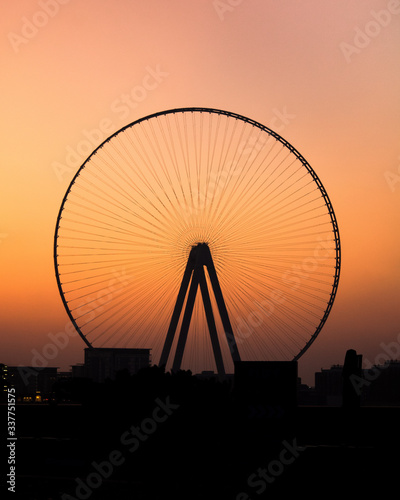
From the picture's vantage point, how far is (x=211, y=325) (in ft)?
111

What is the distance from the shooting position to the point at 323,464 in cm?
2762

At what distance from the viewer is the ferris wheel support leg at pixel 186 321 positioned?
33.6 m

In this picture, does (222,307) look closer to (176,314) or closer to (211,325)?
(211,325)

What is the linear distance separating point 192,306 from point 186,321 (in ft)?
2.26

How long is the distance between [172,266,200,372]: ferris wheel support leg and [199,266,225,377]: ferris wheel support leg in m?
0.28

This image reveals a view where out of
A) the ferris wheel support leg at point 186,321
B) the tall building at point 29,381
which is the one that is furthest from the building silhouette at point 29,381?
the ferris wheel support leg at point 186,321

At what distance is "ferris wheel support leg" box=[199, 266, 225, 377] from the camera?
33375 millimetres

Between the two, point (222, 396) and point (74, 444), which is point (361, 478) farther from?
point (74, 444)

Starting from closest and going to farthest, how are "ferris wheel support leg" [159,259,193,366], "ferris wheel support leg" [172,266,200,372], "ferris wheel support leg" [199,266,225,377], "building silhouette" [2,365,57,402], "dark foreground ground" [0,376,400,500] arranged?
1. "dark foreground ground" [0,376,400,500]
2. "ferris wheel support leg" [159,259,193,366]
3. "ferris wheel support leg" [199,266,225,377]
4. "ferris wheel support leg" [172,266,200,372]
5. "building silhouette" [2,365,57,402]

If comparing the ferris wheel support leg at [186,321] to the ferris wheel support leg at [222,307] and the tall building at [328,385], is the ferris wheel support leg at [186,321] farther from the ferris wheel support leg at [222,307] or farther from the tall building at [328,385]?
the tall building at [328,385]

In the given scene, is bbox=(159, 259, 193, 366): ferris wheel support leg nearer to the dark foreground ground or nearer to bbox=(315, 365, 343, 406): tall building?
the dark foreground ground

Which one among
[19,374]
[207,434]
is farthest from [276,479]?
[19,374]

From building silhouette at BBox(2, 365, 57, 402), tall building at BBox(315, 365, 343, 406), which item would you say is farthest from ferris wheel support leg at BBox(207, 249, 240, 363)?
tall building at BBox(315, 365, 343, 406)

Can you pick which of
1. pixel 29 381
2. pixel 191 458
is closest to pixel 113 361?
pixel 29 381
